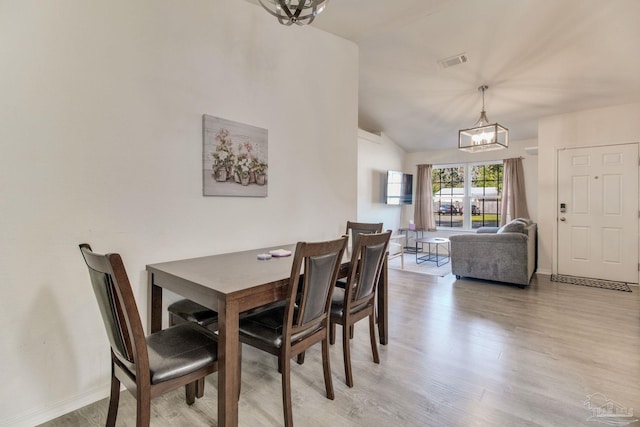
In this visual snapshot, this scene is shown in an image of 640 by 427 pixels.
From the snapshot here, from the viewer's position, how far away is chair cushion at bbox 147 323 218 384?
49.8 inches

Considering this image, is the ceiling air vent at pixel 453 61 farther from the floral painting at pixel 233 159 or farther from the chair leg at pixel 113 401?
the chair leg at pixel 113 401

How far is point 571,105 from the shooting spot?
437 cm

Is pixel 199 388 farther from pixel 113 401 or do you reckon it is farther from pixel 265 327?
pixel 265 327

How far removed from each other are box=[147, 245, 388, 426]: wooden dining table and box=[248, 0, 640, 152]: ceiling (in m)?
2.42

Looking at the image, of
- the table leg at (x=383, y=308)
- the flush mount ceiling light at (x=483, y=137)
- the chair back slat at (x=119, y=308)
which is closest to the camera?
the chair back slat at (x=119, y=308)

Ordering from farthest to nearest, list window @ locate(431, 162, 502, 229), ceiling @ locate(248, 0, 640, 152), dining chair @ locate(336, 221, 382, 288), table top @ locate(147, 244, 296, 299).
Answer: window @ locate(431, 162, 502, 229) → dining chair @ locate(336, 221, 382, 288) → ceiling @ locate(248, 0, 640, 152) → table top @ locate(147, 244, 296, 299)

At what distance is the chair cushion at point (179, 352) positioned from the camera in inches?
49.8

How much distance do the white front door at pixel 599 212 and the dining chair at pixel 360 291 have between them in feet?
13.7

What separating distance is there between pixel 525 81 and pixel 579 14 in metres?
1.16

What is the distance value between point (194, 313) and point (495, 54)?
13.6 feet

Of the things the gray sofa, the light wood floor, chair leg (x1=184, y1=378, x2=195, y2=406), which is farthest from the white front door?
chair leg (x1=184, y1=378, x2=195, y2=406)

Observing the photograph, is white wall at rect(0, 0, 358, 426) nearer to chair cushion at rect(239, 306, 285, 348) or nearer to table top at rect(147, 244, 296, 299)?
table top at rect(147, 244, 296, 299)

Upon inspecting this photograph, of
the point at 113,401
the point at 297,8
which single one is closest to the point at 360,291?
the point at 113,401

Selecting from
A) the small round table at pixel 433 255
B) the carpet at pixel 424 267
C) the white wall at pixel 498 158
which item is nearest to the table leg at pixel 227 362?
the carpet at pixel 424 267
